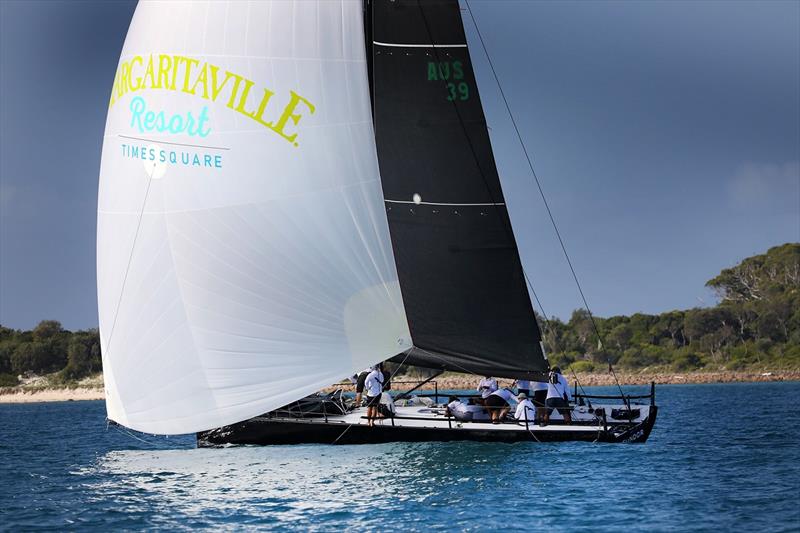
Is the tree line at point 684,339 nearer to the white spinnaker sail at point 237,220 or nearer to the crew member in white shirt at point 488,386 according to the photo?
the crew member in white shirt at point 488,386

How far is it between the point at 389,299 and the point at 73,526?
8.68 m

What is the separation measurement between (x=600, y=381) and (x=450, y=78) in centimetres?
7038

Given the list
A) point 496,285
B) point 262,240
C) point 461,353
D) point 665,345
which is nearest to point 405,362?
point 461,353

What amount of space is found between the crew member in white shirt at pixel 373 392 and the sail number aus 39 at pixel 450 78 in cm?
685

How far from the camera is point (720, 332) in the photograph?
99750 mm

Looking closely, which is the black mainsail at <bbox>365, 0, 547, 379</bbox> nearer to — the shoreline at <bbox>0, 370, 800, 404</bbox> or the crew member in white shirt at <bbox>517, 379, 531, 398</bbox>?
the crew member in white shirt at <bbox>517, 379, 531, 398</bbox>

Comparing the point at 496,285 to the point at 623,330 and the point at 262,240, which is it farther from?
the point at 623,330

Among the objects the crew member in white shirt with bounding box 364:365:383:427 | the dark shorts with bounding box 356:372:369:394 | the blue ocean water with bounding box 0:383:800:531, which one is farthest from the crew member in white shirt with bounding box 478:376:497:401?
the dark shorts with bounding box 356:372:369:394

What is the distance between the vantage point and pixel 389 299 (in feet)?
74.7

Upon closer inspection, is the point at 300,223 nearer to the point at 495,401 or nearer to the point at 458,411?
the point at 458,411

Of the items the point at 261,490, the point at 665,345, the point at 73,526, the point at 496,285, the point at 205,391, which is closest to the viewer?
the point at 73,526

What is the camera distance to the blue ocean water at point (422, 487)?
16250 mm

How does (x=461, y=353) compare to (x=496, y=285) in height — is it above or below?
below

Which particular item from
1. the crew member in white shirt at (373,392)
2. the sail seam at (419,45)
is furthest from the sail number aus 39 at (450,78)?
the crew member in white shirt at (373,392)
